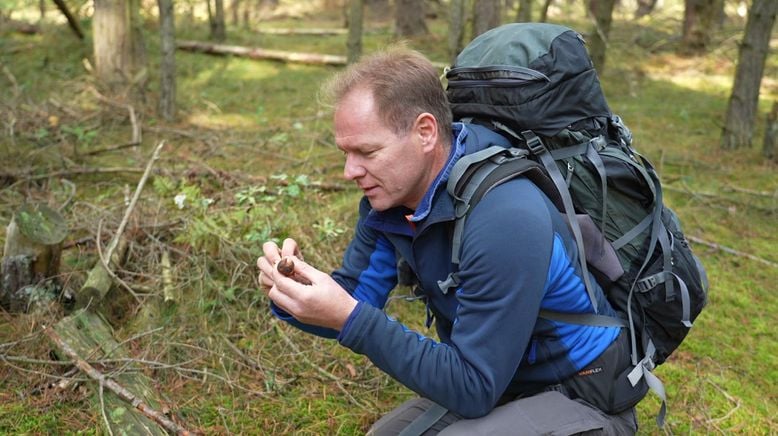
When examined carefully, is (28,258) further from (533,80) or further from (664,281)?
(664,281)

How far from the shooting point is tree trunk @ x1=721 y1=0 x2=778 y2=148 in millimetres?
7066

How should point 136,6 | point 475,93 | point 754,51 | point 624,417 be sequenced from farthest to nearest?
1. point 136,6
2. point 754,51
3. point 624,417
4. point 475,93

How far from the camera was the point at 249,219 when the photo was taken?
4238 millimetres

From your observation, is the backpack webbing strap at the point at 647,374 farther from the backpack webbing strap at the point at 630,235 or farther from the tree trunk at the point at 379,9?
the tree trunk at the point at 379,9

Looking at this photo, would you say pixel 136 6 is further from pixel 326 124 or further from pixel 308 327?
pixel 308 327

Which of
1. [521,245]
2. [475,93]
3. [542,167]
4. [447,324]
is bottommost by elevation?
[447,324]

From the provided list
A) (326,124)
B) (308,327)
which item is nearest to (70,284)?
(308,327)

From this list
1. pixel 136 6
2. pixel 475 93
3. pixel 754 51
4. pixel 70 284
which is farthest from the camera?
pixel 136 6

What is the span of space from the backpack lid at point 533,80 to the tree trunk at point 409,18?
504 inches

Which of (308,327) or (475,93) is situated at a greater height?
(475,93)

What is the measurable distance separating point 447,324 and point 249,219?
7.54 feet

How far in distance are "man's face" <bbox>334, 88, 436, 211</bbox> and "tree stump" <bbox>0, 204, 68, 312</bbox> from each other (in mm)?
2294

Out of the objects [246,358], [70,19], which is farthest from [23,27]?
[246,358]

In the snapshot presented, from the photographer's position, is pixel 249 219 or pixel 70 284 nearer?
pixel 70 284
